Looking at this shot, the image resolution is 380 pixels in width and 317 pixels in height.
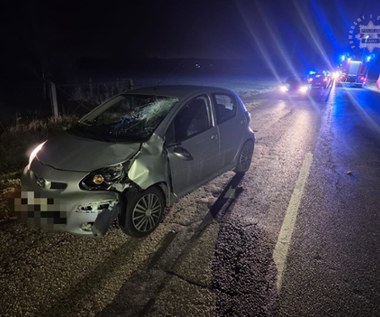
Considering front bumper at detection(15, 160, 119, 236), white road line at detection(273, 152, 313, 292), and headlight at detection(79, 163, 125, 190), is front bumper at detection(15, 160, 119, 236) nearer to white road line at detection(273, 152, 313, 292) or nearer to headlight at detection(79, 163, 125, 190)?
headlight at detection(79, 163, 125, 190)

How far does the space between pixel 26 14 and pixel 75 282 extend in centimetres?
1420

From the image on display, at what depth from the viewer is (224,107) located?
5.31 metres

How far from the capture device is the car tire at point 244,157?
577 centimetres

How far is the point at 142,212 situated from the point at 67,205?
853 millimetres

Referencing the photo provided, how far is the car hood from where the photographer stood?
3.51 metres

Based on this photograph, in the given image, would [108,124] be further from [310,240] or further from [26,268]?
[310,240]

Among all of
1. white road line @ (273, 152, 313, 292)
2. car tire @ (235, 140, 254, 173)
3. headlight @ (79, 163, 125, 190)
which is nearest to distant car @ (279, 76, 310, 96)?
white road line @ (273, 152, 313, 292)

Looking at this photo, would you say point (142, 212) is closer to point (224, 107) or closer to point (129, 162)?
point (129, 162)

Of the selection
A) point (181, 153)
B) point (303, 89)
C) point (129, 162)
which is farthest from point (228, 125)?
point (303, 89)

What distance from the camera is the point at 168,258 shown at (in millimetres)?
3459

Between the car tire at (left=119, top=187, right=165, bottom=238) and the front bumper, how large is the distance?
166mm

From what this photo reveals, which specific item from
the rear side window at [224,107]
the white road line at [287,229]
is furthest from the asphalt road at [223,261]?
the rear side window at [224,107]

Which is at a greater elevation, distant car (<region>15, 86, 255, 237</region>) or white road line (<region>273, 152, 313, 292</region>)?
distant car (<region>15, 86, 255, 237</region>)

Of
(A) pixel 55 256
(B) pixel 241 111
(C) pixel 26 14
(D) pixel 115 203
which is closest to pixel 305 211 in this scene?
(B) pixel 241 111
